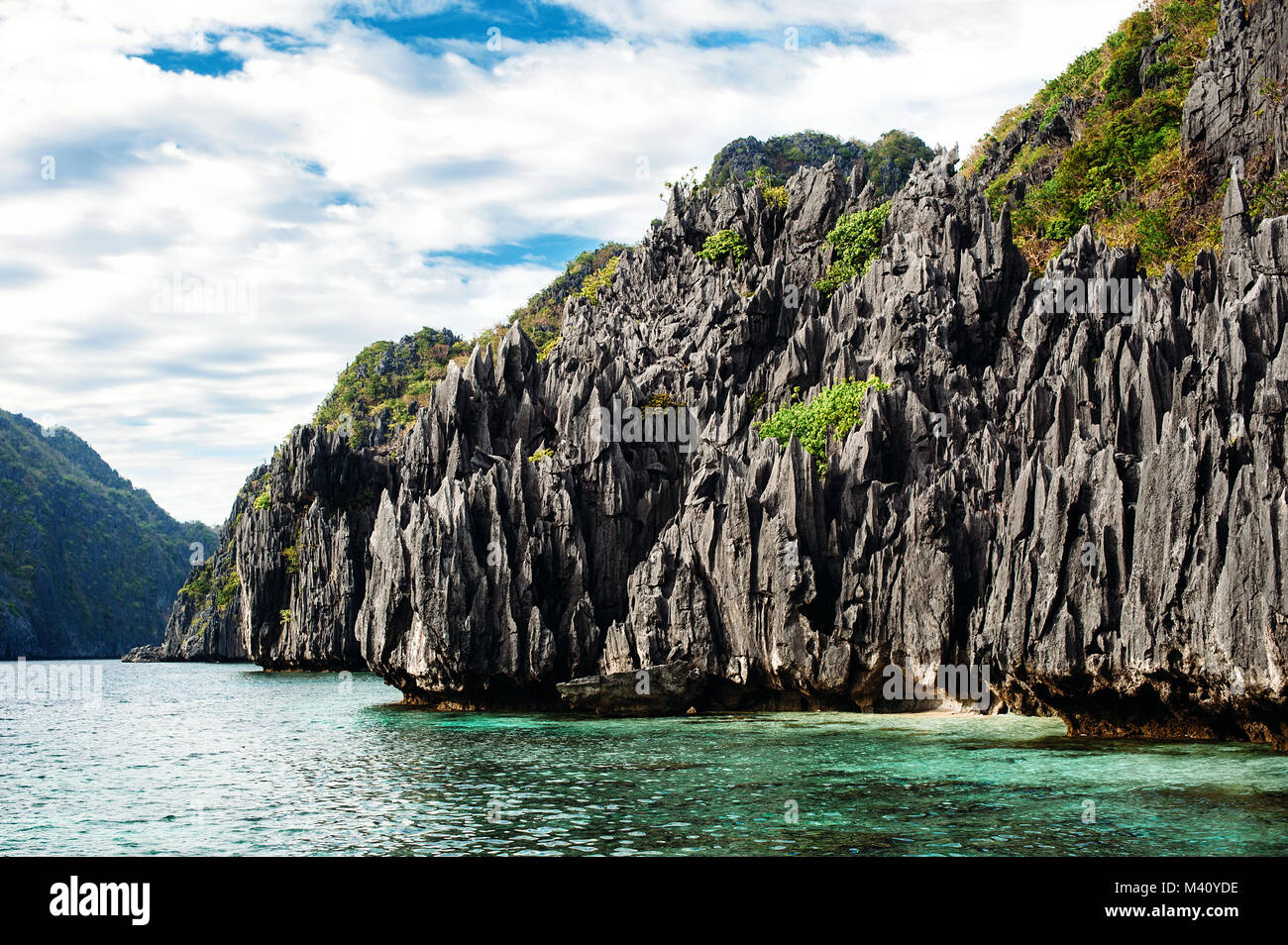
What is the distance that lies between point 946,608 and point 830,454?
832cm

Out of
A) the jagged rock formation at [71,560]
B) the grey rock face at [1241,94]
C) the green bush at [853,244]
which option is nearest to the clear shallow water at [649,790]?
the green bush at [853,244]

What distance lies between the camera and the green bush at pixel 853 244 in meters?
61.1

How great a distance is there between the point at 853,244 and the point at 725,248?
31.6ft

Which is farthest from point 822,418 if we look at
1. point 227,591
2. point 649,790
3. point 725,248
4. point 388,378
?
point 388,378

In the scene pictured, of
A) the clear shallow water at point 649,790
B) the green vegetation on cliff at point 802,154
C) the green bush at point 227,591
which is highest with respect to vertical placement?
the green vegetation on cliff at point 802,154

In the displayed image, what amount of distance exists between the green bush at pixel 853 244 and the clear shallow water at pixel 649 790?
110 feet

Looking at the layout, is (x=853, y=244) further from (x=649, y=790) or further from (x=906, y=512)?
(x=649, y=790)

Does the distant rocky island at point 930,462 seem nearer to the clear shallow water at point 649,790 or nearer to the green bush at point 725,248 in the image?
the green bush at point 725,248

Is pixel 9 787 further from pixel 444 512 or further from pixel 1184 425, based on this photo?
pixel 1184 425

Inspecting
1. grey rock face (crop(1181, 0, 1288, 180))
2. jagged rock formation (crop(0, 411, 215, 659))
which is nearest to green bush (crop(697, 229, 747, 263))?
grey rock face (crop(1181, 0, 1288, 180))

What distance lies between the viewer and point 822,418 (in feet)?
150
